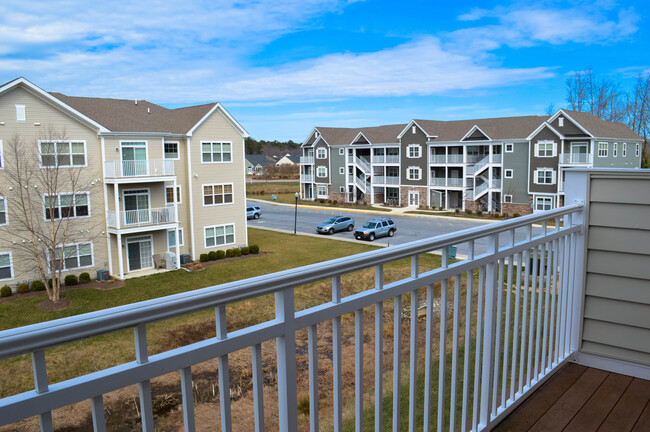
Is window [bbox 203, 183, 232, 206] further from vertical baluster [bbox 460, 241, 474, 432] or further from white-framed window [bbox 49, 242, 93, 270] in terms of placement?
vertical baluster [bbox 460, 241, 474, 432]

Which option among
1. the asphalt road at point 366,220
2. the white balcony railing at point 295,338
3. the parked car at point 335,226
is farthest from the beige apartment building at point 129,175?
the white balcony railing at point 295,338

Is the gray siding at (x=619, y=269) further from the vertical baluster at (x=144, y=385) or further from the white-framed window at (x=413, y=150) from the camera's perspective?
the white-framed window at (x=413, y=150)

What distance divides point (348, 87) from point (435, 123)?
61.8 metres

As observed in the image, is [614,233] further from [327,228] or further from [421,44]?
[421,44]

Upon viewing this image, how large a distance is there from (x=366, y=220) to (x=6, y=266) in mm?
18913

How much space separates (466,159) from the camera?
33500 mm

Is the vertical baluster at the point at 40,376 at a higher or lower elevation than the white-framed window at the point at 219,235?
higher

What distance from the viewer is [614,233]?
3510 mm

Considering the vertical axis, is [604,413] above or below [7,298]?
above

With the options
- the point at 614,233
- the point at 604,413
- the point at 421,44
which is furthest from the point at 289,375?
the point at 421,44

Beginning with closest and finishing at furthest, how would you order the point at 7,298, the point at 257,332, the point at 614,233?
the point at 257,332 → the point at 614,233 → the point at 7,298

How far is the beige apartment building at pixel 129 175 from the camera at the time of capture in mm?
16125

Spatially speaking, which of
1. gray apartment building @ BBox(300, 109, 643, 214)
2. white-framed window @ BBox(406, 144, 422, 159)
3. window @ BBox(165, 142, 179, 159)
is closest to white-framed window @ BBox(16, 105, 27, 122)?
window @ BBox(165, 142, 179, 159)

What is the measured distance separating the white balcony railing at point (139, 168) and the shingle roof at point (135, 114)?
124cm
